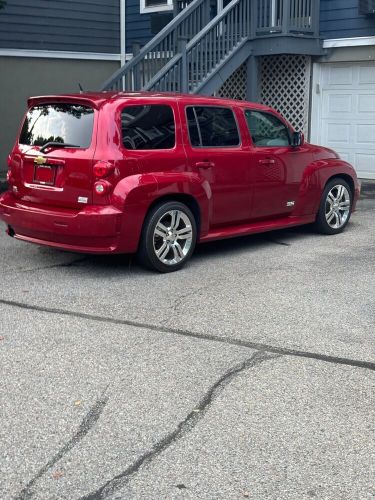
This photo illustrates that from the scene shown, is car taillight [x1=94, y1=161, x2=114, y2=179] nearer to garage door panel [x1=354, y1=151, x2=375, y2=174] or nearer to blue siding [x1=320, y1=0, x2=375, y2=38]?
blue siding [x1=320, y1=0, x2=375, y2=38]

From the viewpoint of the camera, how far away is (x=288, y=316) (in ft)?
19.3

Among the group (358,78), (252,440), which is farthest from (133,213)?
(358,78)

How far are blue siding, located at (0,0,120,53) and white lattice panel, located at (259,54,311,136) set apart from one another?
3738 millimetres

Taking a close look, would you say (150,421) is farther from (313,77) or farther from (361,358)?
(313,77)

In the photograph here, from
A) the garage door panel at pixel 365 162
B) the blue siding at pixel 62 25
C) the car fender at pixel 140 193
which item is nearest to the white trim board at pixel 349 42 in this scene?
the garage door panel at pixel 365 162

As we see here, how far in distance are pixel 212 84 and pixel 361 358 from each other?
8.83 metres

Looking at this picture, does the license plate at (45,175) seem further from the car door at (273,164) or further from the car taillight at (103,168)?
the car door at (273,164)

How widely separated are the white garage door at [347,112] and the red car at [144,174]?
6.29m

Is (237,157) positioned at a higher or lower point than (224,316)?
higher

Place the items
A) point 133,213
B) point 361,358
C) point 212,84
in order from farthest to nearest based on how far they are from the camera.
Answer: point 212,84
point 133,213
point 361,358

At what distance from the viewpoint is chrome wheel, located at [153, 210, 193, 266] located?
7.25 meters

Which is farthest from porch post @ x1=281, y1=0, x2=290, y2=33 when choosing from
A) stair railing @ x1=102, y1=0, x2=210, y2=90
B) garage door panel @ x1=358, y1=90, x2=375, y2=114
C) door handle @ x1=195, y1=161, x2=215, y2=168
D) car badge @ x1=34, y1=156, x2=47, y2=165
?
car badge @ x1=34, y1=156, x2=47, y2=165

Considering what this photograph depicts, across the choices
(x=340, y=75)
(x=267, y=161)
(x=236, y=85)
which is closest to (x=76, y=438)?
(x=267, y=161)

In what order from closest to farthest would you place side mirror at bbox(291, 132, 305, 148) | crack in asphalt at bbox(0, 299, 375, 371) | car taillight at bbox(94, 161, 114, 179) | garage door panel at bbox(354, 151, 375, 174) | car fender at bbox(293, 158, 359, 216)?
crack in asphalt at bbox(0, 299, 375, 371) < car taillight at bbox(94, 161, 114, 179) < side mirror at bbox(291, 132, 305, 148) < car fender at bbox(293, 158, 359, 216) < garage door panel at bbox(354, 151, 375, 174)
